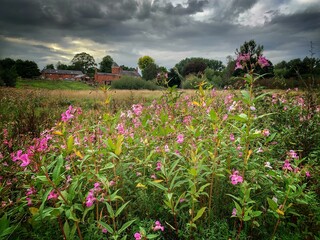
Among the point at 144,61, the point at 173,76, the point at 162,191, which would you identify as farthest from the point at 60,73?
the point at 162,191

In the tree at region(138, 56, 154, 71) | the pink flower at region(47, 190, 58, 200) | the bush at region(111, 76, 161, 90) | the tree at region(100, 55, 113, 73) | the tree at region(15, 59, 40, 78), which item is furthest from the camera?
the tree at region(100, 55, 113, 73)

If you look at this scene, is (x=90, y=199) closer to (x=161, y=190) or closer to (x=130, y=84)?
(x=161, y=190)

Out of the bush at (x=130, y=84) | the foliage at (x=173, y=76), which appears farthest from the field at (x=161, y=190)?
the bush at (x=130, y=84)

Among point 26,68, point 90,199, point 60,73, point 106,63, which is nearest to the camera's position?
point 90,199

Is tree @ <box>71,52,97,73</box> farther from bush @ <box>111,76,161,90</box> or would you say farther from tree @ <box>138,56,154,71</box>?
bush @ <box>111,76,161,90</box>

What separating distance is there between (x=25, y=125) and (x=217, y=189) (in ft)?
14.8

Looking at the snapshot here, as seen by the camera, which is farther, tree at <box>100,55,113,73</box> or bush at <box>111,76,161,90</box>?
tree at <box>100,55,113,73</box>

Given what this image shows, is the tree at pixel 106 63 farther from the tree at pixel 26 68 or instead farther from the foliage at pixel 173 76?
the foliage at pixel 173 76

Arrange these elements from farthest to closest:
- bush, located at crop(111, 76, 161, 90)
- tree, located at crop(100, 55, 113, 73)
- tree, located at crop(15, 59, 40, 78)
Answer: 1. tree, located at crop(100, 55, 113, 73)
2. tree, located at crop(15, 59, 40, 78)
3. bush, located at crop(111, 76, 161, 90)

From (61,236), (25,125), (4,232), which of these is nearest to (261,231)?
(61,236)

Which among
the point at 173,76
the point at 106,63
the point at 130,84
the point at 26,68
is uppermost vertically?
the point at 106,63

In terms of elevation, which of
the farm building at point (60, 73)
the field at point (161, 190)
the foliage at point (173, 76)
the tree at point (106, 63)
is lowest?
the field at point (161, 190)

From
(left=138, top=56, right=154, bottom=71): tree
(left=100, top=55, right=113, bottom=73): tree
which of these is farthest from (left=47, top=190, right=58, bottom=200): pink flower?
(left=100, top=55, right=113, bottom=73): tree

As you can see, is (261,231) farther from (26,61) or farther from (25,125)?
(26,61)
